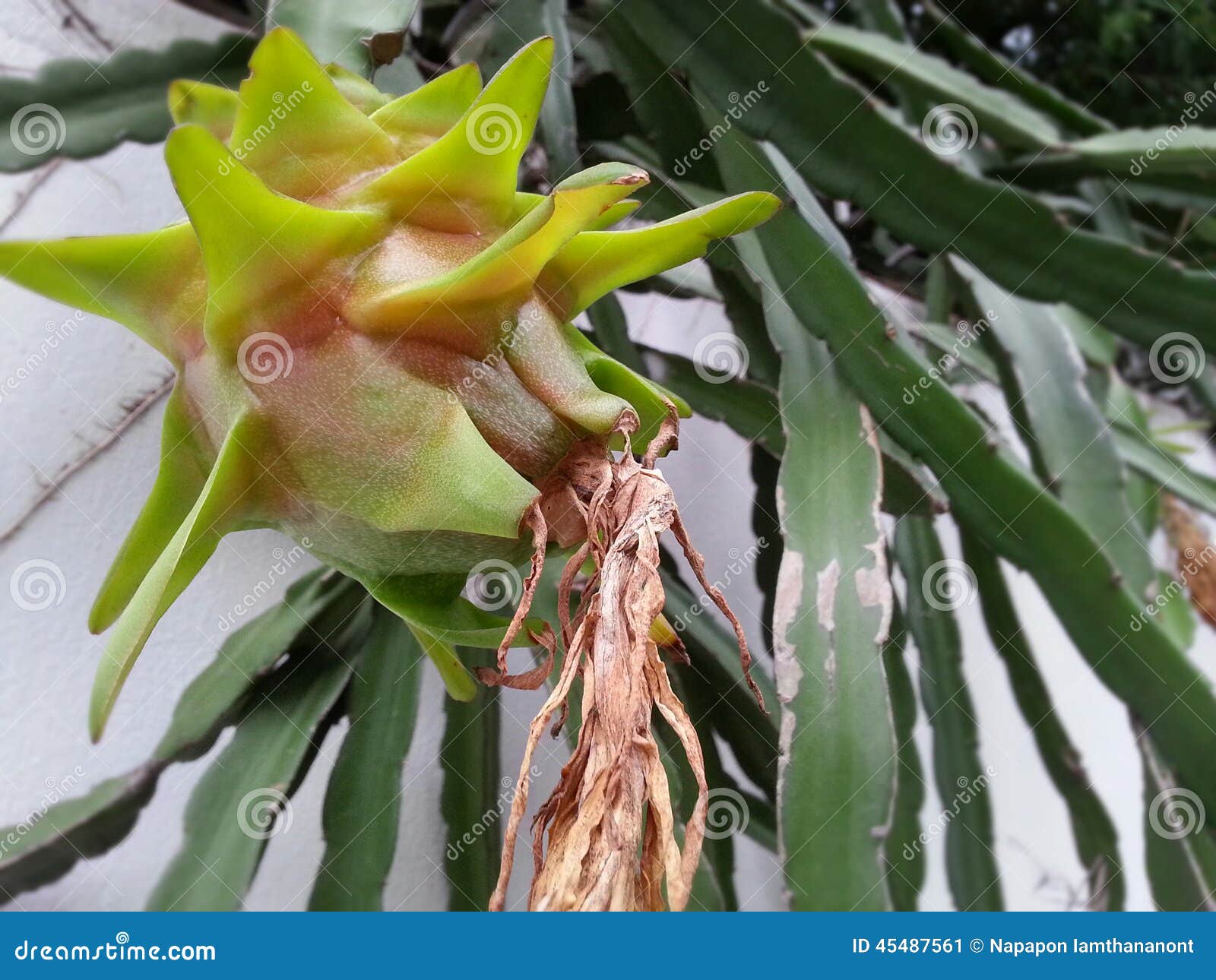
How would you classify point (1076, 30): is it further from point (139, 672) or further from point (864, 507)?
point (139, 672)

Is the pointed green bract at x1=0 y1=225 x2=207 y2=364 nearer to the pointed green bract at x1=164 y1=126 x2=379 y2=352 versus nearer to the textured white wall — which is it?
the pointed green bract at x1=164 y1=126 x2=379 y2=352

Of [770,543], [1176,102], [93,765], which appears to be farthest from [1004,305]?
[93,765]

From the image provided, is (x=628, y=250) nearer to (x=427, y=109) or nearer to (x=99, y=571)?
(x=427, y=109)

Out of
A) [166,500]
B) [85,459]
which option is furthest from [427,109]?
[85,459]

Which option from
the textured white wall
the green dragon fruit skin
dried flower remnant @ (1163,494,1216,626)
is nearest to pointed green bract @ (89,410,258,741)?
the green dragon fruit skin

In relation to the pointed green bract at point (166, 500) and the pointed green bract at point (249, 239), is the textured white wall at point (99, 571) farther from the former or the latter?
A: the pointed green bract at point (249, 239)

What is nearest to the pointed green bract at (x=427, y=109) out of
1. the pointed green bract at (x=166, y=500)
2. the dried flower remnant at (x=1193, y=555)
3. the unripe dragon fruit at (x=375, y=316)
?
the unripe dragon fruit at (x=375, y=316)
